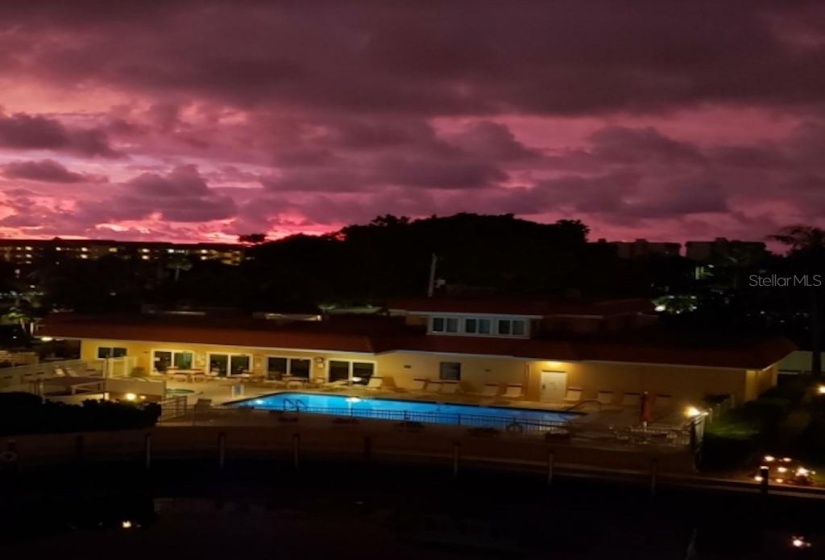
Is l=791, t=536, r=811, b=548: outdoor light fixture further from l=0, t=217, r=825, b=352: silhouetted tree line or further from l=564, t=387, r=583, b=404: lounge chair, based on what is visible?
l=0, t=217, r=825, b=352: silhouetted tree line

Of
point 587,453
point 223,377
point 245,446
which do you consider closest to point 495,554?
point 587,453

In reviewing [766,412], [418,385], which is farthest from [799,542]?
[418,385]

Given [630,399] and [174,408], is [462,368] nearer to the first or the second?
[630,399]

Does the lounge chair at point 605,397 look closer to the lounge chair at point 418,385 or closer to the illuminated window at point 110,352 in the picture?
the lounge chair at point 418,385

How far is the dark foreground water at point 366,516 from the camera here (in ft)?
74.1

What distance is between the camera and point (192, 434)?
28391mm

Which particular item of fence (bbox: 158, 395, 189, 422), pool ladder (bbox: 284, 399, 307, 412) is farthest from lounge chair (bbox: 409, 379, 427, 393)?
fence (bbox: 158, 395, 189, 422)

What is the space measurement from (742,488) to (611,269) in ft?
177

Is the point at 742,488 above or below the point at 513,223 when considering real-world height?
below

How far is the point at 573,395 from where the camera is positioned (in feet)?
121

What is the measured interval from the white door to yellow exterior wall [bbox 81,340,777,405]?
0.58 feet

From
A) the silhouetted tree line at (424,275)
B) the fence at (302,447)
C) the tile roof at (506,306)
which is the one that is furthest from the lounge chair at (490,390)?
the silhouetted tree line at (424,275)

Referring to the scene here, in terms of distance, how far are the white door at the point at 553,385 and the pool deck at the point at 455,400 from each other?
52 cm

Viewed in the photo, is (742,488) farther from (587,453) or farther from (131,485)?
(131,485)
